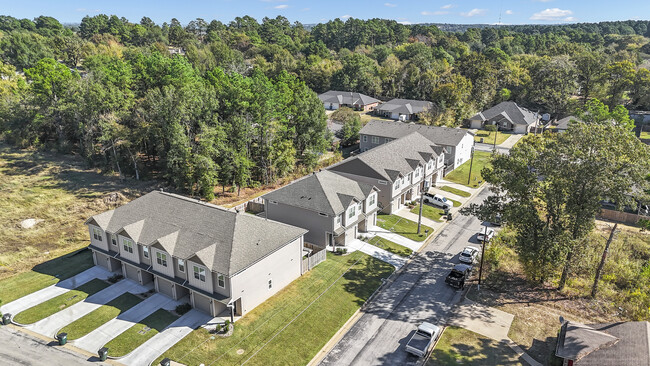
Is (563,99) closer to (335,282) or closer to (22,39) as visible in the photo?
(335,282)

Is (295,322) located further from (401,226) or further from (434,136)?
(434,136)

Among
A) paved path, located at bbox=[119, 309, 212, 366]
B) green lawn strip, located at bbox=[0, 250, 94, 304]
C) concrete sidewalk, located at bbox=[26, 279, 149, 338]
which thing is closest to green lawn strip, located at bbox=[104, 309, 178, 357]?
paved path, located at bbox=[119, 309, 212, 366]

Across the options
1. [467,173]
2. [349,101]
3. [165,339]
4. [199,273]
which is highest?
[349,101]

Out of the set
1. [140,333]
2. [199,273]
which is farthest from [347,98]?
[140,333]

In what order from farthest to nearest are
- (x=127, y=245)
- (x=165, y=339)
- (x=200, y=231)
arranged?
(x=127, y=245) → (x=200, y=231) → (x=165, y=339)

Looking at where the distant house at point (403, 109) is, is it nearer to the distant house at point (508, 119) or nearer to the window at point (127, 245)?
the distant house at point (508, 119)

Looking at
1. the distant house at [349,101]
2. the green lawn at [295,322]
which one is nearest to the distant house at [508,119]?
the distant house at [349,101]

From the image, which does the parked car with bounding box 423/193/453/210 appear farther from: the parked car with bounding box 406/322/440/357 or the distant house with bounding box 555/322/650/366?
the distant house with bounding box 555/322/650/366
